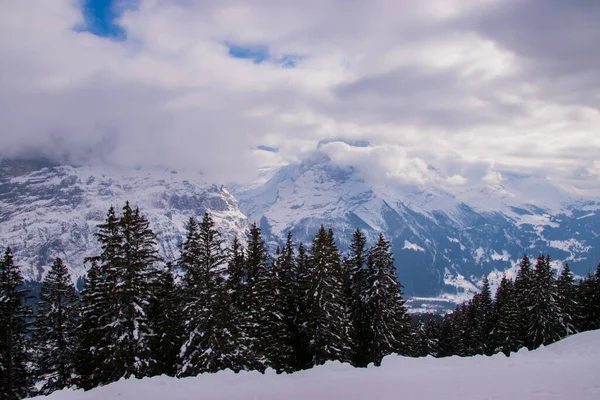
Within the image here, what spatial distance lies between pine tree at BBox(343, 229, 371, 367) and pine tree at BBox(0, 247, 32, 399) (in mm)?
28365

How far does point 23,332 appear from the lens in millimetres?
32125

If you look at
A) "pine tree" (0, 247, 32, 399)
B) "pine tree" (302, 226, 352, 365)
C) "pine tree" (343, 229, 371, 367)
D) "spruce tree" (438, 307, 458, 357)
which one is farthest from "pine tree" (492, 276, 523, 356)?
"pine tree" (0, 247, 32, 399)

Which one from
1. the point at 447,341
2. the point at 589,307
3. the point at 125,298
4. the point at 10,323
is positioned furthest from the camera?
the point at 447,341

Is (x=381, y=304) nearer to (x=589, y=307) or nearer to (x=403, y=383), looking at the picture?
(x=403, y=383)

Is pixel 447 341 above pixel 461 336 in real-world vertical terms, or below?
below

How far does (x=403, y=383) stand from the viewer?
13.0m

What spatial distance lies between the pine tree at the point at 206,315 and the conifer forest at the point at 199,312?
8 centimetres

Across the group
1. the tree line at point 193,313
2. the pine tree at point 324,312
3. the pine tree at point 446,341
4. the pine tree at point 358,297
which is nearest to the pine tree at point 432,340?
the pine tree at point 446,341

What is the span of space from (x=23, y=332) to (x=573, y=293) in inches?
2653

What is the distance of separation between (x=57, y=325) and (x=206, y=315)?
56.9 ft

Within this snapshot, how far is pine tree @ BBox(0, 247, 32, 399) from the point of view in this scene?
30984 mm

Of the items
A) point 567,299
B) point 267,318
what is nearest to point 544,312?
point 567,299

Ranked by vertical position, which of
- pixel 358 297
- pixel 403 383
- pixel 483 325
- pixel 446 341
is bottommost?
pixel 446 341

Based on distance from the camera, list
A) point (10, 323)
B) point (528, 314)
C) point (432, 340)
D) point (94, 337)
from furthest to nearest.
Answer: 1. point (432, 340)
2. point (528, 314)
3. point (10, 323)
4. point (94, 337)
